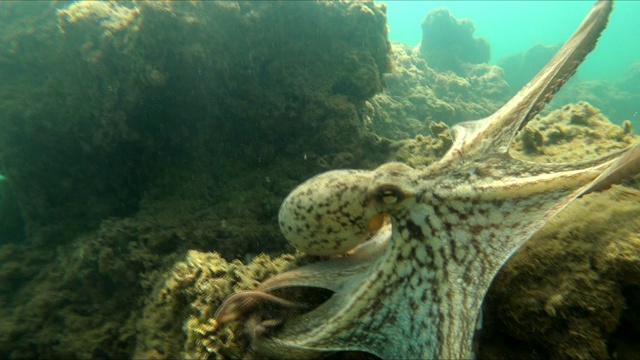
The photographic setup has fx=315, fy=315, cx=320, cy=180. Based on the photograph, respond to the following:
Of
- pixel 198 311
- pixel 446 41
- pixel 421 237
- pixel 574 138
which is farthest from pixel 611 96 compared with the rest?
pixel 198 311

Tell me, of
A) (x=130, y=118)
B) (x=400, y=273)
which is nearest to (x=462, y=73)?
(x=130, y=118)

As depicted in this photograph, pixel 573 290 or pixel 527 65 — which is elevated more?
pixel 527 65

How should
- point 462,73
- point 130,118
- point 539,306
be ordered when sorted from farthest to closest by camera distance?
point 462,73 < point 130,118 < point 539,306

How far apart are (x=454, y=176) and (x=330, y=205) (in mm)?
863

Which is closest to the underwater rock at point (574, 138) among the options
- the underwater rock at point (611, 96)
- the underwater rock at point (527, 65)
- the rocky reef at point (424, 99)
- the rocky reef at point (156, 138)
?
the rocky reef at point (156, 138)

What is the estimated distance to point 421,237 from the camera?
190 centimetres

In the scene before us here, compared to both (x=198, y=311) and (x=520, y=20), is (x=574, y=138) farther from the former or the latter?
(x=520, y=20)

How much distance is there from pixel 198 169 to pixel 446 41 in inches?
885

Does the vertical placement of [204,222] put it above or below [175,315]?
above

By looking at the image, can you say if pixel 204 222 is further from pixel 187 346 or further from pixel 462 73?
pixel 462 73

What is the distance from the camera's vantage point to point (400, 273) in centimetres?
185

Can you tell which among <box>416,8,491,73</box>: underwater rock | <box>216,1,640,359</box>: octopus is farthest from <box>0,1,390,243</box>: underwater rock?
<box>416,8,491,73</box>: underwater rock

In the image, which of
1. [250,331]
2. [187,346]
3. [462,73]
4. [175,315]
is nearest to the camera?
[250,331]

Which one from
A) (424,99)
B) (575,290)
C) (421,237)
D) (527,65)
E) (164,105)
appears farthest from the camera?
(527,65)
